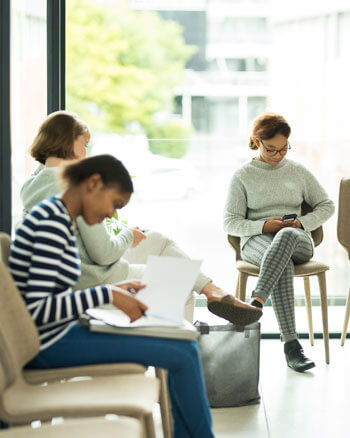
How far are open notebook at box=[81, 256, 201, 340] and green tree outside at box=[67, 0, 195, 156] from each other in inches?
334

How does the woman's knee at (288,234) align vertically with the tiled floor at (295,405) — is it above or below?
above

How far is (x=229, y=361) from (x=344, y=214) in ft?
4.18

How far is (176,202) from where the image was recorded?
4.18 meters

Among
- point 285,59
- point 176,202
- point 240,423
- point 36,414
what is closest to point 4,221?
point 36,414

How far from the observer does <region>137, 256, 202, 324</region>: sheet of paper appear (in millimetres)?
1962

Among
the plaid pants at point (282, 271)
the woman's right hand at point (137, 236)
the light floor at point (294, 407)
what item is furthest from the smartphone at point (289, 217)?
the woman's right hand at point (137, 236)

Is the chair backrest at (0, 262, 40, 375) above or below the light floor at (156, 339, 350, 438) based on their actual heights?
above

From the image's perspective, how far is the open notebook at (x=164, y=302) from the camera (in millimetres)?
1967

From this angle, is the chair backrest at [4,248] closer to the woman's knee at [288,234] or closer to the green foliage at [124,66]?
the woman's knee at [288,234]

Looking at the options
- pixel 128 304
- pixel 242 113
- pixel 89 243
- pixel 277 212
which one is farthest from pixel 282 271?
pixel 242 113

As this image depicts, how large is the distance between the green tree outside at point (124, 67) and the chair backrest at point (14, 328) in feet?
28.4

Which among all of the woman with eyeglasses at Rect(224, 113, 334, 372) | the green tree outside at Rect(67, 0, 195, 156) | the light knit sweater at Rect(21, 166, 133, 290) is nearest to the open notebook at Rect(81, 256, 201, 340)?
the light knit sweater at Rect(21, 166, 133, 290)

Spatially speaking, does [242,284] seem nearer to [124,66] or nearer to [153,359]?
[153,359]

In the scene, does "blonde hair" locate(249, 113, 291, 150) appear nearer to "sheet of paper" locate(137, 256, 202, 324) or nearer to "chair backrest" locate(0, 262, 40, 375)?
"sheet of paper" locate(137, 256, 202, 324)
